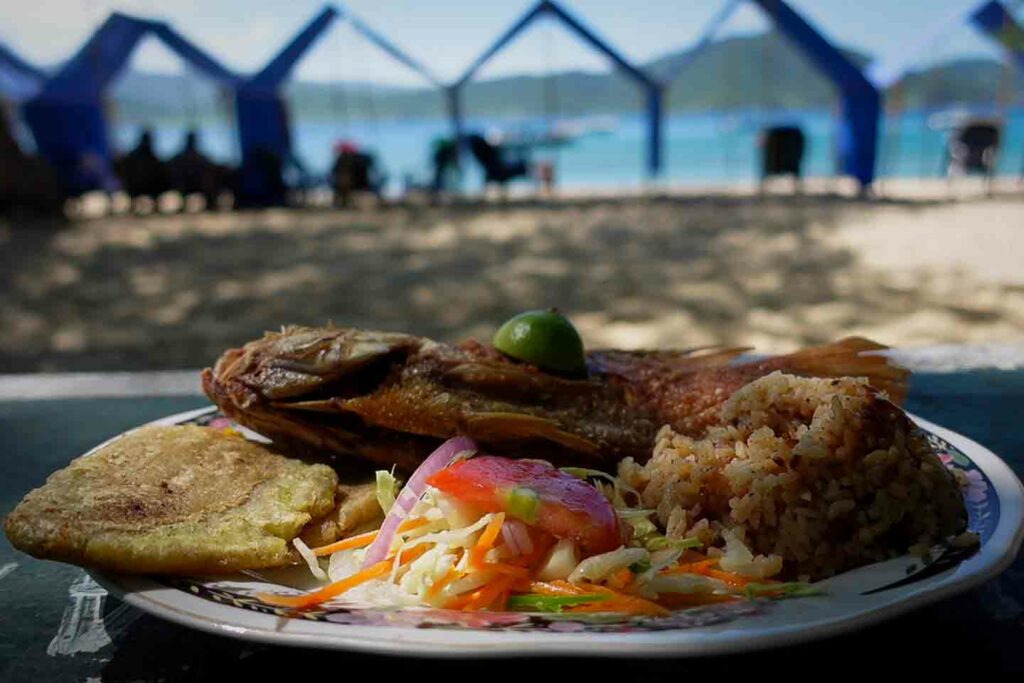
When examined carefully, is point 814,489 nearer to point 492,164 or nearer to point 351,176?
point 351,176

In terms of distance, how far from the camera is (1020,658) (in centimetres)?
127

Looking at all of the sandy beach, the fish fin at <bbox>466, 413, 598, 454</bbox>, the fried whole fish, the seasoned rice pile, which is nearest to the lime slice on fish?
the fried whole fish

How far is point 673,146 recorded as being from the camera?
49.6 metres

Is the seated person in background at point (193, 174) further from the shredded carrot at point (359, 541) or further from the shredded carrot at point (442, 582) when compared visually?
the shredded carrot at point (442, 582)

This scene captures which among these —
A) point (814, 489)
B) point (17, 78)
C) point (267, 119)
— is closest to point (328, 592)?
point (814, 489)

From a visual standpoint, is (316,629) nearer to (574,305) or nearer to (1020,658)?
(1020,658)

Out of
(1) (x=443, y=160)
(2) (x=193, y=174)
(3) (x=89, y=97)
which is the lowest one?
(2) (x=193, y=174)

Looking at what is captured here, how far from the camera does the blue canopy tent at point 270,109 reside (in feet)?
55.0

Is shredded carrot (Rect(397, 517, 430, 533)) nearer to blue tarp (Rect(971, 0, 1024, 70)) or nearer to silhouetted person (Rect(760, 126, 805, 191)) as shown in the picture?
silhouetted person (Rect(760, 126, 805, 191))

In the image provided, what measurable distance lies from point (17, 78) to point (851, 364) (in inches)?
754

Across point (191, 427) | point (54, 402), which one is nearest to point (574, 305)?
point (54, 402)

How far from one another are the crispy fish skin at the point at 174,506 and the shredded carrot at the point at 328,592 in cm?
14

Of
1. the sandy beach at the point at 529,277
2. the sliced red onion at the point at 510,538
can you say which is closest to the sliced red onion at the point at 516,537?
the sliced red onion at the point at 510,538

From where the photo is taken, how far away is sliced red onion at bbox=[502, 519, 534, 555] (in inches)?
56.1
